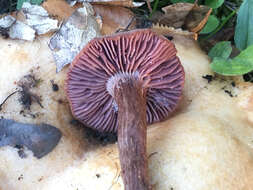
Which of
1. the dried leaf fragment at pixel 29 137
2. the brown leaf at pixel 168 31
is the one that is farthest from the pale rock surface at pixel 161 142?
the brown leaf at pixel 168 31

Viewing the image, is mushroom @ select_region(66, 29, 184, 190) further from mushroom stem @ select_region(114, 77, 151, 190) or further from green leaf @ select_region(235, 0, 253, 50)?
green leaf @ select_region(235, 0, 253, 50)

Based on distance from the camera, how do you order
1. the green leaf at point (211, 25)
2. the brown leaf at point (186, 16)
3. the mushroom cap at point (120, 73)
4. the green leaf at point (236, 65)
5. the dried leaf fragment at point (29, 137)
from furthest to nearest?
the green leaf at point (211, 25), the brown leaf at point (186, 16), the green leaf at point (236, 65), the dried leaf fragment at point (29, 137), the mushroom cap at point (120, 73)

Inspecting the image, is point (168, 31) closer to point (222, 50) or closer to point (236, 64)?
point (222, 50)

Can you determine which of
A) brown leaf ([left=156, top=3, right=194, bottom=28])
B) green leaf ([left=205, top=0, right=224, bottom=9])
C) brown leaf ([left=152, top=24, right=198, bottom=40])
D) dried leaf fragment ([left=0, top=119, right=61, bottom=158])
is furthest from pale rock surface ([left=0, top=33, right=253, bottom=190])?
green leaf ([left=205, top=0, right=224, bottom=9])

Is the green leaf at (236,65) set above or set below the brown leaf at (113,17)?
below

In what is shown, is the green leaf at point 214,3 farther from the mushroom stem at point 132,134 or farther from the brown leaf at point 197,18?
the mushroom stem at point 132,134

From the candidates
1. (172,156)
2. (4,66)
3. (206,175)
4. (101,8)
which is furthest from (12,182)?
(101,8)

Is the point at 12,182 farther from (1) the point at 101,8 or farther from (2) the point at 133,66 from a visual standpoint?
(1) the point at 101,8
